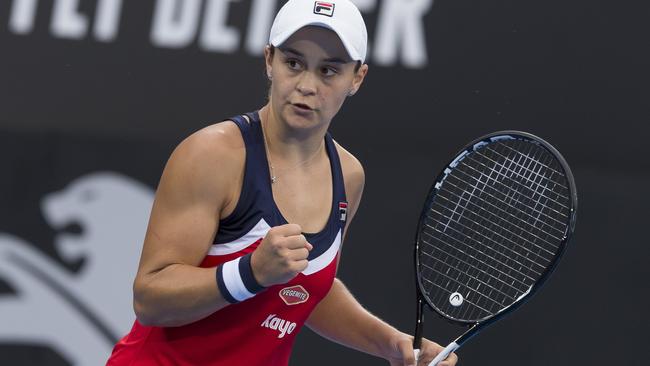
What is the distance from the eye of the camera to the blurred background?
4332 millimetres

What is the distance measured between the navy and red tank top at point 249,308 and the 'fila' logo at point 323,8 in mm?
314

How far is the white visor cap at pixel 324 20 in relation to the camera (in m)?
2.56

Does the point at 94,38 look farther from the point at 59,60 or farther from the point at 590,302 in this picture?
the point at 590,302

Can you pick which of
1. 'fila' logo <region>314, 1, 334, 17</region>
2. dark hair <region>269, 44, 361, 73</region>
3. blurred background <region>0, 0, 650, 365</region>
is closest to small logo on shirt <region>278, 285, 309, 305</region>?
dark hair <region>269, 44, 361, 73</region>

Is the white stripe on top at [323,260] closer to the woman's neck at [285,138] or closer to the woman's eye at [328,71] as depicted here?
the woman's neck at [285,138]

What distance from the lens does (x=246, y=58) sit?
441 cm

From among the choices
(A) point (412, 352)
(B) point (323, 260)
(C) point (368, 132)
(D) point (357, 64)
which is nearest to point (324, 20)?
(D) point (357, 64)

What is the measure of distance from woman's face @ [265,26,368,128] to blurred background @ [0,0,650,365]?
1.78m

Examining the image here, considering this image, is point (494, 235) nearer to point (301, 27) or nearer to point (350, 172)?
point (350, 172)

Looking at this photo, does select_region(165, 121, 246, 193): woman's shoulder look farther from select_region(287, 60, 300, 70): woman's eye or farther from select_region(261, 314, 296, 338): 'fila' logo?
select_region(261, 314, 296, 338): 'fila' logo

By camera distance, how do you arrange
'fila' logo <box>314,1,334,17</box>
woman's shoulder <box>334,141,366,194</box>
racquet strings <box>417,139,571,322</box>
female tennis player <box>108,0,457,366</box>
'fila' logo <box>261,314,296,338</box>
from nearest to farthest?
female tennis player <box>108,0,457,366</box> < 'fila' logo <box>314,1,334,17</box> < 'fila' logo <box>261,314,296,338</box> < woman's shoulder <box>334,141,366,194</box> < racquet strings <box>417,139,571,322</box>

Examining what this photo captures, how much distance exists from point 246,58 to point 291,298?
188cm

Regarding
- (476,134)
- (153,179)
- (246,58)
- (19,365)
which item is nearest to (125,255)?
(153,179)

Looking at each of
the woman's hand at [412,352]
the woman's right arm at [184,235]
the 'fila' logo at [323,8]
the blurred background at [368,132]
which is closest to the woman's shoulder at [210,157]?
the woman's right arm at [184,235]
